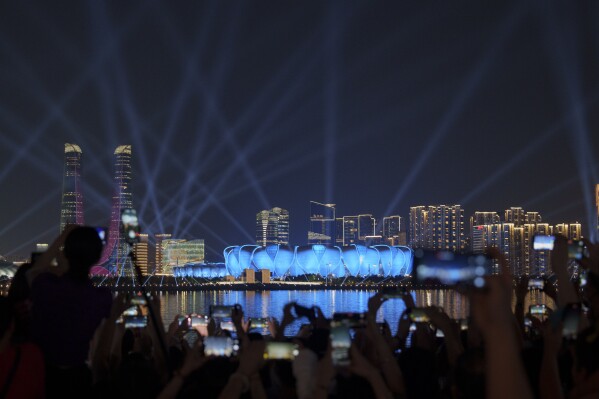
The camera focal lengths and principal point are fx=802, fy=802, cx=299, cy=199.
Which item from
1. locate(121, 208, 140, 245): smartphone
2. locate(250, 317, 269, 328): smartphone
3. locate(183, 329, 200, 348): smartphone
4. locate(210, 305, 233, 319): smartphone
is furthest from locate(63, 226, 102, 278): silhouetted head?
locate(250, 317, 269, 328): smartphone

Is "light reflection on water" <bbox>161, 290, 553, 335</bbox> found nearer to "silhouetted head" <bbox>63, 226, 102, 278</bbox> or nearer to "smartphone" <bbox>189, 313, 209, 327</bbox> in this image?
"smartphone" <bbox>189, 313, 209, 327</bbox>

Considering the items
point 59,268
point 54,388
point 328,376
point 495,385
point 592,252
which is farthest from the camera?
point 592,252

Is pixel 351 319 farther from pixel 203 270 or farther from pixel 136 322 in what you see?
pixel 203 270

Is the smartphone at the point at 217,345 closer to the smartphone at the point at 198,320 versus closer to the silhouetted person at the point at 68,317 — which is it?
the silhouetted person at the point at 68,317

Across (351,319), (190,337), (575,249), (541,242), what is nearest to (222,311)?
(351,319)

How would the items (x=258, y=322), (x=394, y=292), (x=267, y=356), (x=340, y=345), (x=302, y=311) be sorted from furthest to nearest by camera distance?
(x=258, y=322) < (x=394, y=292) < (x=302, y=311) < (x=267, y=356) < (x=340, y=345)

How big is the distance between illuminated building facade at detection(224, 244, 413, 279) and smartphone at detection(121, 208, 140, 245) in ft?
503

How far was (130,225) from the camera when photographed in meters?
4.66

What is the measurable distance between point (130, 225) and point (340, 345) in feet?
4.82

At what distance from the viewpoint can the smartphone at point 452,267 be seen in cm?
234

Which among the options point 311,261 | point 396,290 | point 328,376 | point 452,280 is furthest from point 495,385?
point 311,261

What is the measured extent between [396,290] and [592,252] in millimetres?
2004

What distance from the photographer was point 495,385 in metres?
2.14

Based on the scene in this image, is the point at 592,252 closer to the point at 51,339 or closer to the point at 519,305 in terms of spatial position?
the point at 519,305
